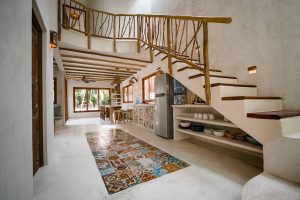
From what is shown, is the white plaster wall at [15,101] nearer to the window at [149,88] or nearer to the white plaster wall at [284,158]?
the white plaster wall at [284,158]

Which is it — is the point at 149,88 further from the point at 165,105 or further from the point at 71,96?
the point at 71,96

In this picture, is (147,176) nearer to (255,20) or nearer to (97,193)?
(97,193)

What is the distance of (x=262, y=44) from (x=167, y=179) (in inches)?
104

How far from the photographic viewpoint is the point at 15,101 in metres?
1.06

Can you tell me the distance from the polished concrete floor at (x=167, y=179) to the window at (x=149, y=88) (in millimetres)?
3758

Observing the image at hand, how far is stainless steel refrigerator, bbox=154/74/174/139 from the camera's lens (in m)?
3.83

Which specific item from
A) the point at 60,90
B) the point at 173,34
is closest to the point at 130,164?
the point at 173,34

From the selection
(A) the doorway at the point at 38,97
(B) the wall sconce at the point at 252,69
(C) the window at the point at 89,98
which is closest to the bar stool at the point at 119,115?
(C) the window at the point at 89,98

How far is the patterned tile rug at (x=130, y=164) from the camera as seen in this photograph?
184cm

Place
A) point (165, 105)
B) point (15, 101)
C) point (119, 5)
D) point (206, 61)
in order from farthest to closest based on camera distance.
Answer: point (119, 5) < point (165, 105) < point (206, 61) < point (15, 101)

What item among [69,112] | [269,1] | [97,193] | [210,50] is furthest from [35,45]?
[69,112]

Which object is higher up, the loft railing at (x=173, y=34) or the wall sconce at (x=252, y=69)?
the loft railing at (x=173, y=34)

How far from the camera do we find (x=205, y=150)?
2.95 metres

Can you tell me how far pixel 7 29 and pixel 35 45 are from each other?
4.78ft
